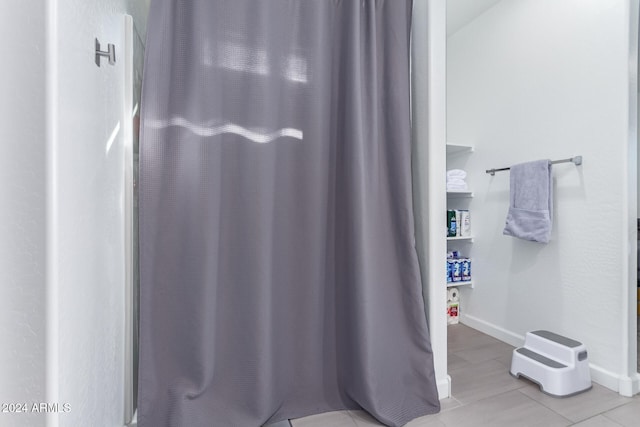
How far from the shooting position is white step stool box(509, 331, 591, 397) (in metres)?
1.58

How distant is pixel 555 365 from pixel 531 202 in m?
0.95

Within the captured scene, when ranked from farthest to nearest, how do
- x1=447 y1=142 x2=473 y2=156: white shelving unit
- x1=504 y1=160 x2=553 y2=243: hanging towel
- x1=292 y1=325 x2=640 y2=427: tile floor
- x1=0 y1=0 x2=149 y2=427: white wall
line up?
x1=447 y1=142 x2=473 y2=156: white shelving unit < x1=504 y1=160 x2=553 y2=243: hanging towel < x1=292 y1=325 x2=640 y2=427: tile floor < x1=0 y1=0 x2=149 y2=427: white wall

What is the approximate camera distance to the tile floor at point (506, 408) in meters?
1.38

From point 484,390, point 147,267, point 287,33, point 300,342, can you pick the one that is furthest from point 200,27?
point 484,390

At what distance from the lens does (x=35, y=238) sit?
632 millimetres

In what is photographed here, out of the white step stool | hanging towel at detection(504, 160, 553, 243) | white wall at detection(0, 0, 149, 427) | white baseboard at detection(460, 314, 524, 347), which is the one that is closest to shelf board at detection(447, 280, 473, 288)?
white baseboard at detection(460, 314, 524, 347)

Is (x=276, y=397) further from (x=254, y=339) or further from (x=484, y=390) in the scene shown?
(x=484, y=390)

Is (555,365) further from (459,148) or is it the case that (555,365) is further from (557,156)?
(459,148)

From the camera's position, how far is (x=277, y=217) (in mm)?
1437

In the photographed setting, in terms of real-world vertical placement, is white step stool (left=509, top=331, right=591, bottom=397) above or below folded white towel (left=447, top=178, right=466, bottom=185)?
below

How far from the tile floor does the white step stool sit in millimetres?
43

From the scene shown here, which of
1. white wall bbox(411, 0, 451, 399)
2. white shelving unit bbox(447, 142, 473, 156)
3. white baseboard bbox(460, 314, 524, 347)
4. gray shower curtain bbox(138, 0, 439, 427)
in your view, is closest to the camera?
gray shower curtain bbox(138, 0, 439, 427)

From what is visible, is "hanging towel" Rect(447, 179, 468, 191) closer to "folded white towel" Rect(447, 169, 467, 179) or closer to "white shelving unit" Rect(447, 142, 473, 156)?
"folded white towel" Rect(447, 169, 467, 179)

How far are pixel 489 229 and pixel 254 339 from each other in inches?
78.4
